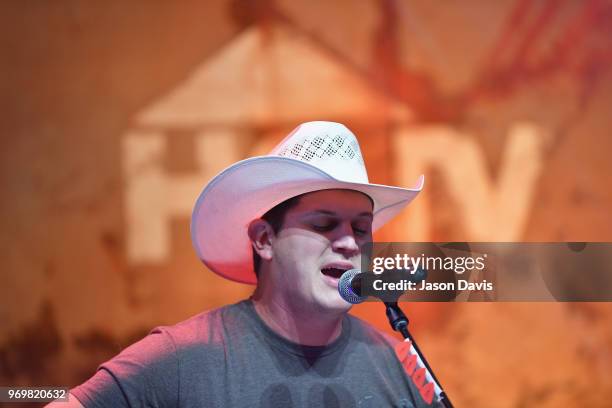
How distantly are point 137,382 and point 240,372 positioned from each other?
0.22 meters

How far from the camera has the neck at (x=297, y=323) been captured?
5.32 feet

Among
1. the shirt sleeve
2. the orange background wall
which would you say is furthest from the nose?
the orange background wall

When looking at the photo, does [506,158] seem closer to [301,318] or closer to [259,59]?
[259,59]

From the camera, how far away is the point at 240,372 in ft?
5.15

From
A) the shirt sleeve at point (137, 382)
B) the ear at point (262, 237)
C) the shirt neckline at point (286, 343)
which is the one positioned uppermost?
the ear at point (262, 237)

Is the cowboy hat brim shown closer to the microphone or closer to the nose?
the nose

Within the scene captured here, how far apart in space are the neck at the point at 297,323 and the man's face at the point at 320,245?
3 cm

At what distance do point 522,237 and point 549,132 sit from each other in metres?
0.45

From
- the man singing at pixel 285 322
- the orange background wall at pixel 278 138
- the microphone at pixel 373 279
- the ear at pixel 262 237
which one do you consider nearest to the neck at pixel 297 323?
the man singing at pixel 285 322

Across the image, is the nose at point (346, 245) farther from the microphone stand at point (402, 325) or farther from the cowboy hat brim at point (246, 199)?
the microphone stand at point (402, 325)

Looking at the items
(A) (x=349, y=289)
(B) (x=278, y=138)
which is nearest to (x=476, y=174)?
(B) (x=278, y=138)

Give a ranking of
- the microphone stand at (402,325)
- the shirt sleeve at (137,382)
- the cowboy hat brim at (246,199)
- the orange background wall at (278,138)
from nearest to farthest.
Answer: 1. the microphone stand at (402,325)
2. the shirt sleeve at (137,382)
3. the cowboy hat brim at (246,199)
4. the orange background wall at (278,138)

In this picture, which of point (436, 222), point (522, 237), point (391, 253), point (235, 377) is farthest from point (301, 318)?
point (522, 237)

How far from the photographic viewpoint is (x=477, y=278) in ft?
4.60
